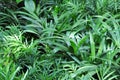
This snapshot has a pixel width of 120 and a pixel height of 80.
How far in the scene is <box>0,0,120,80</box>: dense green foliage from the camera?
2797 millimetres

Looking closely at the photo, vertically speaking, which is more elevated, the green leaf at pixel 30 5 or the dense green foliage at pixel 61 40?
the green leaf at pixel 30 5

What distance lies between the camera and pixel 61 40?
3.20 meters

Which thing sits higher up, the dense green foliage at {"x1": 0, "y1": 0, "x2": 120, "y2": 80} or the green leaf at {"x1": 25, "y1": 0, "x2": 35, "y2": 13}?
the green leaf at {"x1": 25, "y1": 0, "x2": 35, "y2": 13}

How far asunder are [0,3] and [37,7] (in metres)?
0.50

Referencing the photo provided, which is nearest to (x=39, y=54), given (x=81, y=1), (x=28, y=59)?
(x=28, y=59)

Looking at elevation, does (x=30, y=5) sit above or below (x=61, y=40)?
above

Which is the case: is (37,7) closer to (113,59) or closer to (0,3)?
(0,3)

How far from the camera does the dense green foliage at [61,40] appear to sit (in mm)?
2797

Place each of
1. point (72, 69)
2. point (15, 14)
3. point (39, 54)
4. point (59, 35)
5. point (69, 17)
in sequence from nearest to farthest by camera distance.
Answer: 1. point (72, 69)
2. point (39, 54)
3. point (59, 35)
4. point (69, 17)
5. point (15, 14)

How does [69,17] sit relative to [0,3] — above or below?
below

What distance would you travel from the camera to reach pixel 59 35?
3361mm

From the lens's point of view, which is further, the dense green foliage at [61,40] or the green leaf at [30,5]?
the green leaf at [30,5]

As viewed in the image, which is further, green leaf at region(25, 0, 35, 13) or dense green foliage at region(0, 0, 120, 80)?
green leaf at region(25, 0, 35, 13)

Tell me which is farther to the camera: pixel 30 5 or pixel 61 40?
pixel 30 5
